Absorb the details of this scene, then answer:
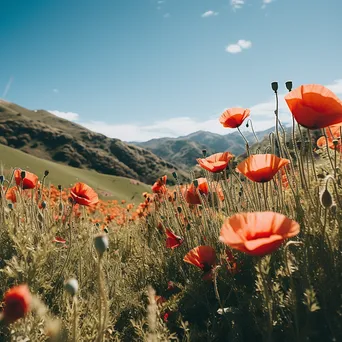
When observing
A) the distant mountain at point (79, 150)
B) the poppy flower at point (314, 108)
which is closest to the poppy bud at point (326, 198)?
the poppy flower at point (314, 108)

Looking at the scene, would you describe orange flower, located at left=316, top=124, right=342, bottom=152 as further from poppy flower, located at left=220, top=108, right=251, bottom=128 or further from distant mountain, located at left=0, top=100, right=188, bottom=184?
distant mountain, located at left=0, top=100, right=188, bottom=184

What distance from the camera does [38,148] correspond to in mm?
74188

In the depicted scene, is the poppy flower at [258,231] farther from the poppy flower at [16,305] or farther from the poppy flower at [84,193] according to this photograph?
the poppy flower at [84,193]

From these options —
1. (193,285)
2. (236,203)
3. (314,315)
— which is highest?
(236,203)

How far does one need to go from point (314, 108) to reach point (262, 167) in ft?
1.15

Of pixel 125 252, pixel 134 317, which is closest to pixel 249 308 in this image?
pixel 134 317

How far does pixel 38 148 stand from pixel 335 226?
258 feet

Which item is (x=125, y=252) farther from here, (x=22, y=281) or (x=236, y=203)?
(x=22, y=281)

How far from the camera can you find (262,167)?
1.56 m

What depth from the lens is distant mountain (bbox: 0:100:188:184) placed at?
71812 mm

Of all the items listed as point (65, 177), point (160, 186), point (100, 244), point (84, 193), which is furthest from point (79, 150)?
point (100, 244)

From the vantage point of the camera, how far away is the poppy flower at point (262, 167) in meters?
1.54

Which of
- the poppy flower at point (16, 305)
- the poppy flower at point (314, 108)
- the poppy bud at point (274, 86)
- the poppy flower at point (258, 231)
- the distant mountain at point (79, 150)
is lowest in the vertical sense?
the poppy flower at point (16, 305)

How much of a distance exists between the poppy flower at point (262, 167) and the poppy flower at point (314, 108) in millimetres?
204
